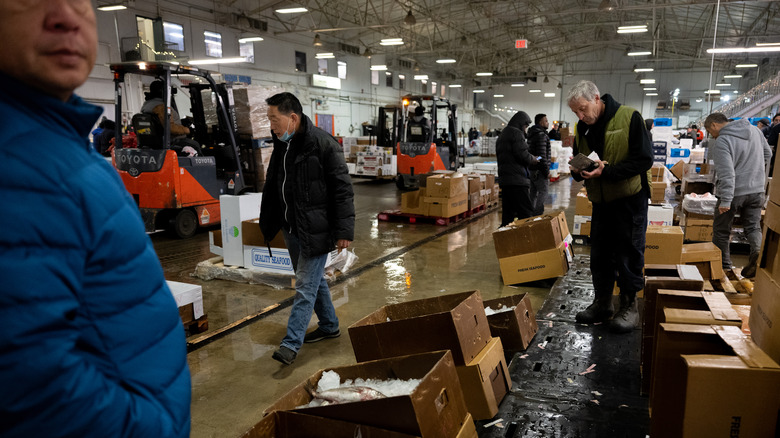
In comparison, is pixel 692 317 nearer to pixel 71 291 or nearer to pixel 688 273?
pixel 688 273

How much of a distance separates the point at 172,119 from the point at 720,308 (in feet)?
24.0

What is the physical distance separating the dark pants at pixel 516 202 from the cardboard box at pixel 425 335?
3.84 metres

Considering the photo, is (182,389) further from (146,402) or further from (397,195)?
(397,195)

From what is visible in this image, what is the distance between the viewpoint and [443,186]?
8242mm

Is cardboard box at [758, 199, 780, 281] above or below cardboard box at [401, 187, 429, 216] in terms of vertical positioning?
above

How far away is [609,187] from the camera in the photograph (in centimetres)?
343

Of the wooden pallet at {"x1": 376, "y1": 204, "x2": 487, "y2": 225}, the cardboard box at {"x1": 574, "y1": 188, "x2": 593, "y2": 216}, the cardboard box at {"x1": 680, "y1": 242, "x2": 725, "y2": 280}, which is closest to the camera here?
the cardboard box at {"x1": 680, "y1": 242, "x2": 725, "y2": 280}

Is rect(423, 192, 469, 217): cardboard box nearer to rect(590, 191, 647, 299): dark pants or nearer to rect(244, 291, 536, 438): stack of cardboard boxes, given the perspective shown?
rect(590, 191, 647, 299): dark pants

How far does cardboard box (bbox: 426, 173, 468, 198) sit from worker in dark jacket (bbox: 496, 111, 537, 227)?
1.93 meters

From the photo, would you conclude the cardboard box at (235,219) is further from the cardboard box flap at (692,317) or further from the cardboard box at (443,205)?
the cardboard box flap at (692,317)

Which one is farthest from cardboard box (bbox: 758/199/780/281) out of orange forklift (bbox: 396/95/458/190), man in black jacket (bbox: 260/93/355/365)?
orange forklift (bbox: 396/95/458/190)

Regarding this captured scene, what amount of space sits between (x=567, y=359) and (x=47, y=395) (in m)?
2.85

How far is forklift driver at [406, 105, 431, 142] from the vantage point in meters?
12.9

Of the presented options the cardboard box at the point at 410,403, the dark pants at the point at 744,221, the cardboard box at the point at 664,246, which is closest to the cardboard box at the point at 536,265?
the cardboard box at the point at 664,246
